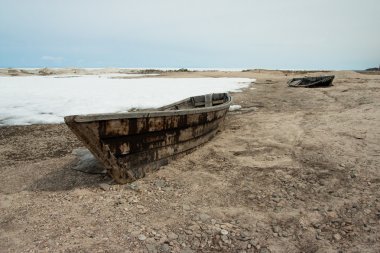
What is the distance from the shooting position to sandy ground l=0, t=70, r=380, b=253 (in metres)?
3.50

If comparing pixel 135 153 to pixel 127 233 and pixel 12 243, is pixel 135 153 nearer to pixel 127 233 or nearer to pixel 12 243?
pixel 127 233

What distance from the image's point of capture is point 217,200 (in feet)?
14.4

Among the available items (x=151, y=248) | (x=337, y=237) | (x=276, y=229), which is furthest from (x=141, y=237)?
(x=337, y=237)

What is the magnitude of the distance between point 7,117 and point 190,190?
8.59 metres

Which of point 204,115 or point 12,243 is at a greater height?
point 204,115

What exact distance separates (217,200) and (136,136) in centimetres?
154

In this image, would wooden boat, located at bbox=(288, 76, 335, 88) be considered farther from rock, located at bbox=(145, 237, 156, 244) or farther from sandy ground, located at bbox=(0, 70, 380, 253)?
rock, located at bbox=(145, 237, 156, 244)

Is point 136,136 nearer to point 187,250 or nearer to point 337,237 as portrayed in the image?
point 187,250

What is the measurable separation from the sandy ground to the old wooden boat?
0.23 metres

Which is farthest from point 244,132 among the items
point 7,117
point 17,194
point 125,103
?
point 7,117

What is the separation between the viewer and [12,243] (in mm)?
3436

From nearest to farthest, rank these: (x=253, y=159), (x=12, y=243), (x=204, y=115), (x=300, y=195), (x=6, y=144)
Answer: (x=12, y=243) < (x=300, y=195) < (x=253, y=159) < (x=204, y=115) < (x=6, y=144)

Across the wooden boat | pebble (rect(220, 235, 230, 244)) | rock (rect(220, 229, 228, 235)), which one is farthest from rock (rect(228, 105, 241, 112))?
the wooden boat

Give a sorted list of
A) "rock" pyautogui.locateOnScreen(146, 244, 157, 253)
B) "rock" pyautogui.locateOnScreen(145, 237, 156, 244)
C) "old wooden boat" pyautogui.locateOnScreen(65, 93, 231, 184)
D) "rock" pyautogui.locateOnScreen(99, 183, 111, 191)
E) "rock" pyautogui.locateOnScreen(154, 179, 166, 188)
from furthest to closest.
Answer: "rock" pyautogui.locateOnScreen(154, 179, 166, 188)
"rock" pyautogui.locateOnScreen(99, 183, 111, 191)
"old wooden boat" pyautogui.locateOnScreen(65, 93, 231, 184)
"rock" pyautogui.locateOnScreen(145, 237, 156, 244)
"rock" pyautogui.locateOnScreen(146, 244, 157, 253)
